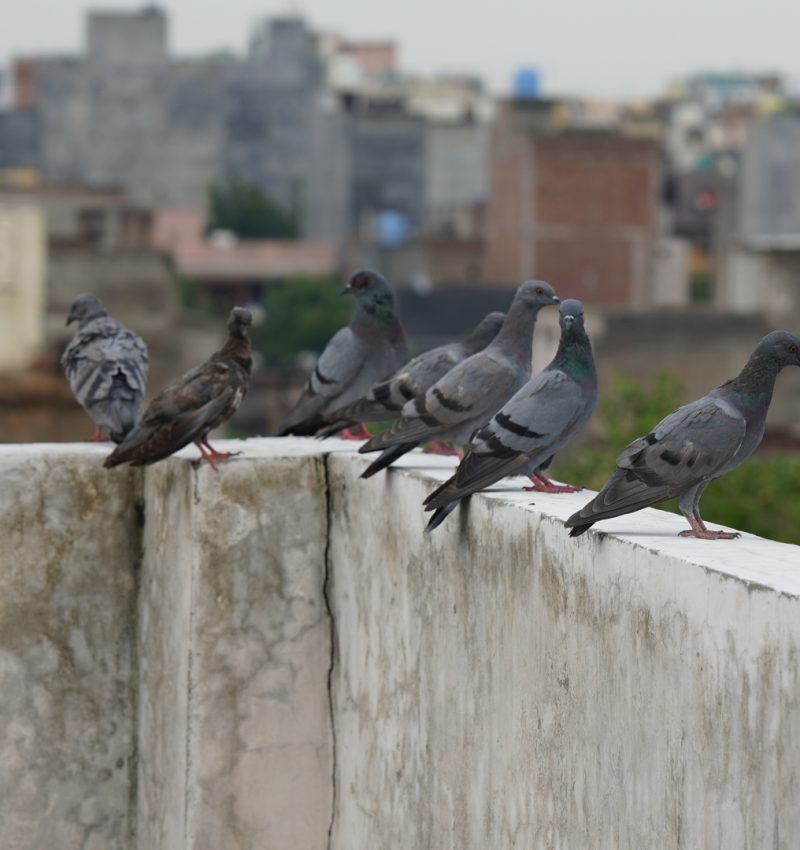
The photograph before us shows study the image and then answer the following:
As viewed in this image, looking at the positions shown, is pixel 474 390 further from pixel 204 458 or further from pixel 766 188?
pixel 766 188

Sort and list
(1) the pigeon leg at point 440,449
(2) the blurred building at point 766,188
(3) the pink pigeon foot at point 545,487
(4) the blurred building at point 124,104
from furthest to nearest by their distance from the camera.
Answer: (4) the blurred building at point 124,104
(2) the blurred building at point 766,188
(1) the pigeon leg at point 440,449
(3) the pink pigeon foot at point 545,487

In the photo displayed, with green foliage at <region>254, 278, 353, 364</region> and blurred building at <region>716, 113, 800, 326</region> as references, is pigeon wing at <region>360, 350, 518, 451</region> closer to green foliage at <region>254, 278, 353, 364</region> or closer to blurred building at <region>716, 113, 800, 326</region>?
blurred building at <region>716, 113, 800, 326</region>

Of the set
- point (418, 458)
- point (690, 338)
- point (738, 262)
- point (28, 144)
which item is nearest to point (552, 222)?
point (738, 262)

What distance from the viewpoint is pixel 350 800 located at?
5.65 m

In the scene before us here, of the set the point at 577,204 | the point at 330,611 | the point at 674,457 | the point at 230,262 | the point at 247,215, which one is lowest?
the point at 230,262

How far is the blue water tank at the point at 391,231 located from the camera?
225 feet

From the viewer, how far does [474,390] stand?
5617 millimetres

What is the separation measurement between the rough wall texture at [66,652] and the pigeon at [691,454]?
7.52 ft

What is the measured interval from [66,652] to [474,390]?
4.99ft

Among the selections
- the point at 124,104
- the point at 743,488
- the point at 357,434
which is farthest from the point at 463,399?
the point at 124,104

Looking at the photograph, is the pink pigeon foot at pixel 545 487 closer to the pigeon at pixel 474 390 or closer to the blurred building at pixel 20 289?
the pigeon at pixel 474 390

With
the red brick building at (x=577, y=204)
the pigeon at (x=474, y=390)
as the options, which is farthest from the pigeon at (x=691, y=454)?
the red brick building at (x=577, y=204)

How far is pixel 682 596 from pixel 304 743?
2285 mm

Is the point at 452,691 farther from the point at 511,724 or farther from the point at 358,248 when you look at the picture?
the point at 358,248
